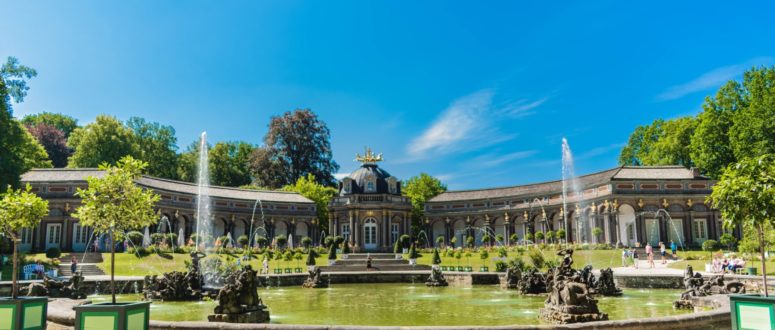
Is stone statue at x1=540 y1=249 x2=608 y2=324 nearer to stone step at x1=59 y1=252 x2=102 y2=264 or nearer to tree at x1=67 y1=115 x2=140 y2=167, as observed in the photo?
stone step at x1=59 y1=252 x2=102 y2=264

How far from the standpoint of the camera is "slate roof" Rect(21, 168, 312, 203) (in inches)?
1807

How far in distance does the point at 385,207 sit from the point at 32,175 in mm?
30628

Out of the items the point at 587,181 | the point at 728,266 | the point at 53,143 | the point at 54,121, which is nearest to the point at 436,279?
the point at 728,266

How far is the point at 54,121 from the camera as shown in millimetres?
74938

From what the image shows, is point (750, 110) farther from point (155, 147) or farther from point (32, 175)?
point (155, 147)

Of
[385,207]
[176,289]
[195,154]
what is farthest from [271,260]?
[195,154]

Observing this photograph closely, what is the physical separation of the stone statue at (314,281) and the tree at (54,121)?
5889cm

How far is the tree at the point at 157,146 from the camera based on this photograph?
69.4 metres

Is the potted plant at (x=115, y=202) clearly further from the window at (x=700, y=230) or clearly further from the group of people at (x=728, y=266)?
the window at (x=700, y=230)

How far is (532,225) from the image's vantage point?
57656 millimetres

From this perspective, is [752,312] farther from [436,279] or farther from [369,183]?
[369,183]

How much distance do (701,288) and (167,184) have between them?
1930 inches

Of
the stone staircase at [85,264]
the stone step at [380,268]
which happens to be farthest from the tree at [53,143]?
the stone step at [380,268]

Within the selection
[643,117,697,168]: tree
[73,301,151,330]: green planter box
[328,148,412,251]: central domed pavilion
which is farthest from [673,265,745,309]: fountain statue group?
[643,117,697,168]: tree
